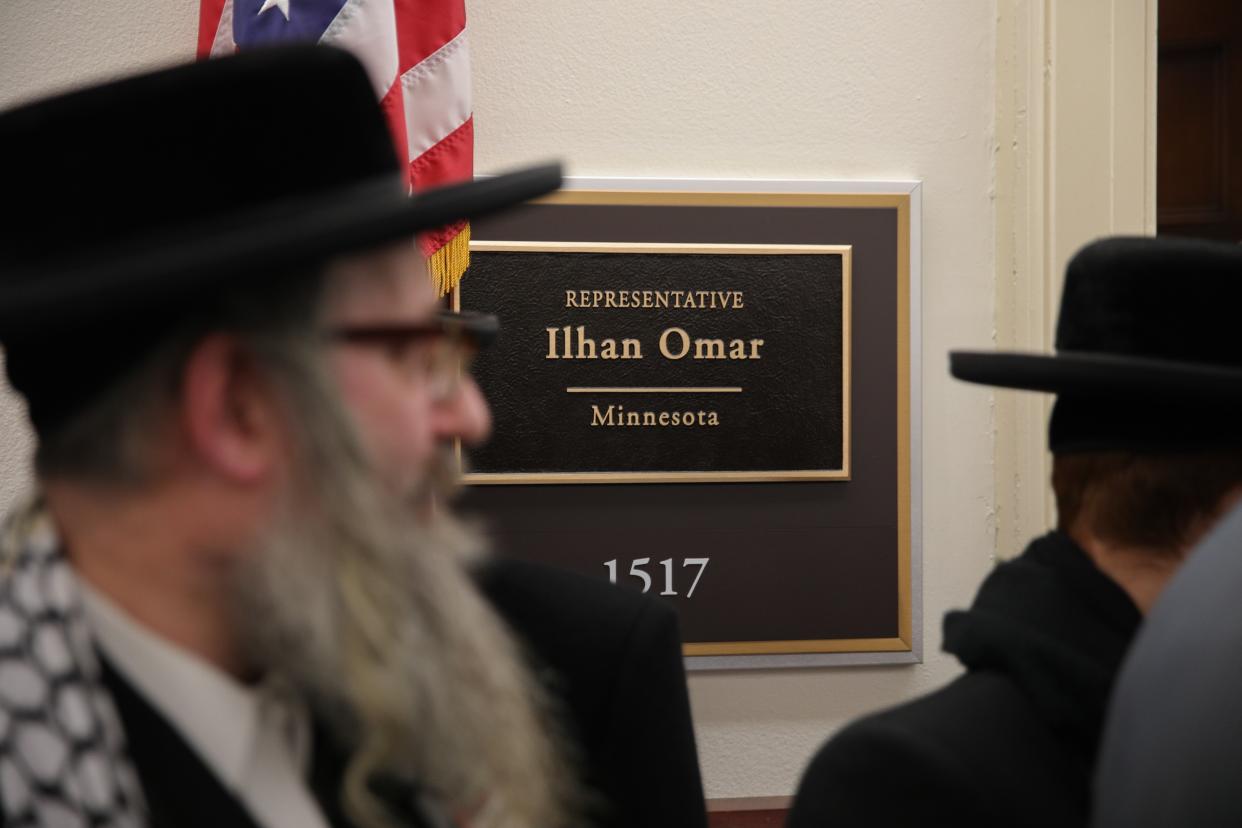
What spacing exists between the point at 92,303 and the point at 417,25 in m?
1.49

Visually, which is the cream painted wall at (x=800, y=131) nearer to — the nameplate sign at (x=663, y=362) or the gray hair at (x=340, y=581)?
the nameplate sign at (x=663, y=362)

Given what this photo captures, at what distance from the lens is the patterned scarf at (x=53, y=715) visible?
679 mm

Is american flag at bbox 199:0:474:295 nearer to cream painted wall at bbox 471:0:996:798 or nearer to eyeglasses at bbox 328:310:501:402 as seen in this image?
cream painted wall at bbox 471:0:996:798

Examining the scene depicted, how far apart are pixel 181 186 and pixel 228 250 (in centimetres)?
7

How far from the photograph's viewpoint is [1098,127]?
224 centimetres

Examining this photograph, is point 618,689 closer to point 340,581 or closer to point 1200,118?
point 340,581

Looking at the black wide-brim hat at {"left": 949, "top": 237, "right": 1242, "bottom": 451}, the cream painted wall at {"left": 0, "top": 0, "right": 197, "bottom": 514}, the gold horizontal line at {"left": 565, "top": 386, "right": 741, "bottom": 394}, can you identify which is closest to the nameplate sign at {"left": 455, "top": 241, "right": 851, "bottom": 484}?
the gold horizontal line at {"left": 565, "top": 386, "right": 741, "bottom": 394}

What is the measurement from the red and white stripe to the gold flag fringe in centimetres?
1

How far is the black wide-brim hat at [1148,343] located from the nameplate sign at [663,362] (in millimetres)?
1130

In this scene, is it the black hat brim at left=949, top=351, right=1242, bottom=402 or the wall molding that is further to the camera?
the wall molding

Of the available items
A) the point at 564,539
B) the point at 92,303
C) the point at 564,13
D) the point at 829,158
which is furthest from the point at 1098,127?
the point at 92,303

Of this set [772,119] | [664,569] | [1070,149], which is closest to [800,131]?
[772,119]

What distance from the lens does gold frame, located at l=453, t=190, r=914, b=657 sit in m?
2.24

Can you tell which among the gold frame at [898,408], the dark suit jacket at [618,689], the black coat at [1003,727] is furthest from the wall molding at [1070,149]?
the dark suit jacket at [618,689]
